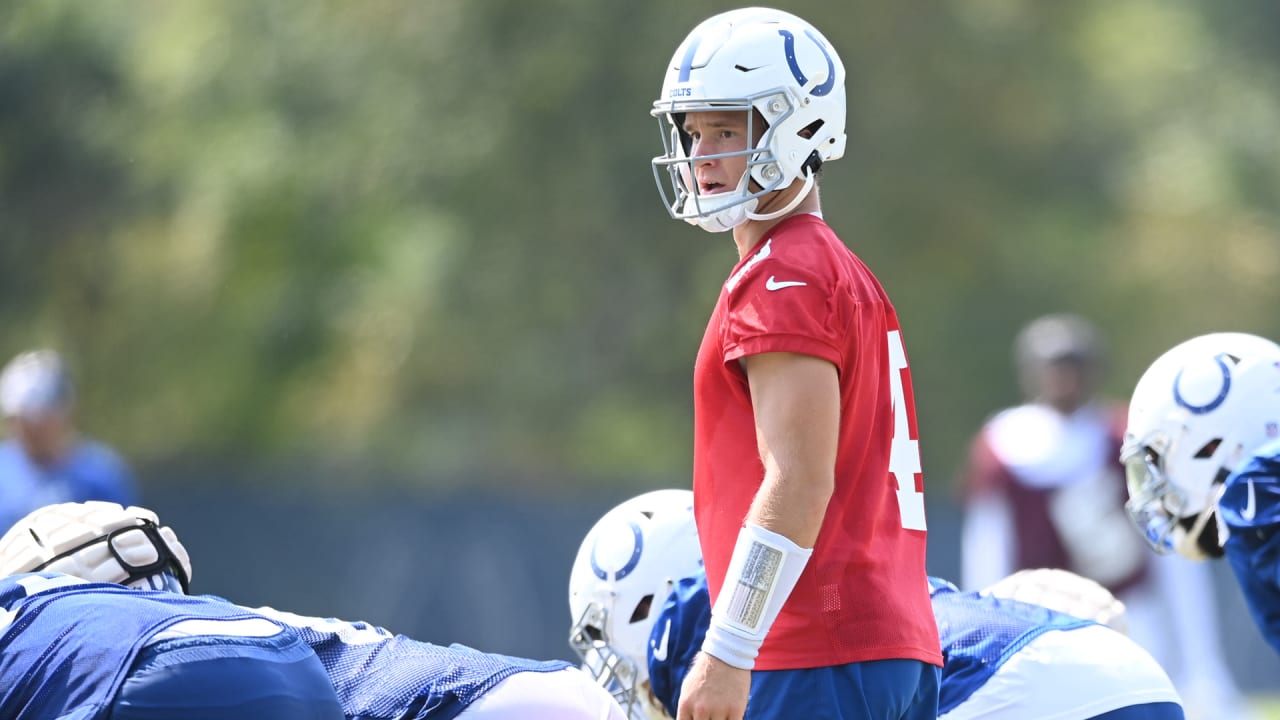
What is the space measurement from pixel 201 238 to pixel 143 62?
218cm

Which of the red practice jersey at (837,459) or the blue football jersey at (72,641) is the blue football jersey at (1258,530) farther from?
the blue football jersey at (72,641)

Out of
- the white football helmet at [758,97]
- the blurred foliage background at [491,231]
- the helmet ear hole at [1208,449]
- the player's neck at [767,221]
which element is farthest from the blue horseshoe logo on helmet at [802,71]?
the blurred foliage background at [491,231]

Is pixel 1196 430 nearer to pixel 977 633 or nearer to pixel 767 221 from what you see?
pixel 977 633

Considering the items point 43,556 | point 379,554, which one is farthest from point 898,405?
point 379,554

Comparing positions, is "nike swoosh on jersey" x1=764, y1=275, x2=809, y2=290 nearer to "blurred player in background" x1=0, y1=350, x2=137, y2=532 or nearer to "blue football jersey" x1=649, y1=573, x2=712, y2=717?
"blue football jersey" x1=649, y1=573, x2=712, y2=717

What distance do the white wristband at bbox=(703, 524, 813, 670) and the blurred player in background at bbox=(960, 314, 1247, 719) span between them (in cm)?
479

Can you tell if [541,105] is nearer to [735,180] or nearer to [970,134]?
[970,134]

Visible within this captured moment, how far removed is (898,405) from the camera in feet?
10.4

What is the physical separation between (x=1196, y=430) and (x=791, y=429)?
142cm

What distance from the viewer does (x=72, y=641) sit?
2.85 metres

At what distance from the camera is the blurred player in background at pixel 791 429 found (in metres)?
2.85

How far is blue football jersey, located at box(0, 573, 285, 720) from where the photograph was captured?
2.79 metres

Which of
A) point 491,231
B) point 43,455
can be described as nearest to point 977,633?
point 43,455

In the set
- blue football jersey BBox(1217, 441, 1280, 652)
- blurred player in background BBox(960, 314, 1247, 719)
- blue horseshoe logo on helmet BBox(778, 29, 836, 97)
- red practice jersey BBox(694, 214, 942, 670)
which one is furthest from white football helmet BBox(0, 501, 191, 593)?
blurred player in background BBox(960, 314, 1247, 719)
